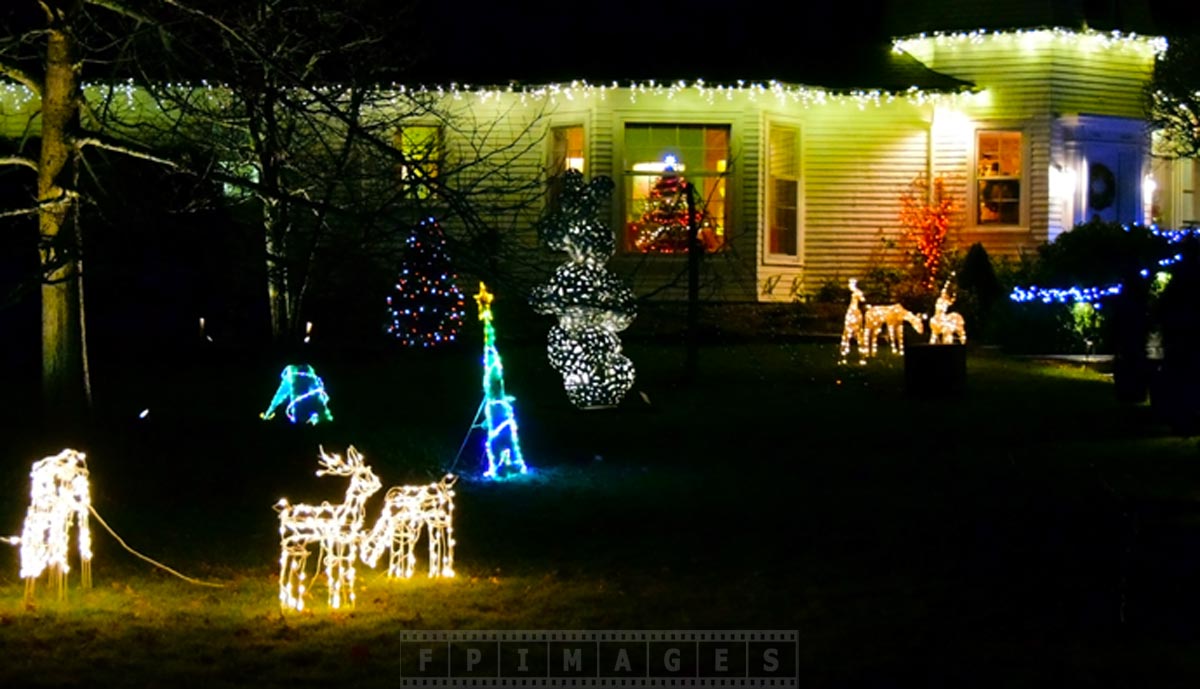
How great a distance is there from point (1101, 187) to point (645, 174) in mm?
7813

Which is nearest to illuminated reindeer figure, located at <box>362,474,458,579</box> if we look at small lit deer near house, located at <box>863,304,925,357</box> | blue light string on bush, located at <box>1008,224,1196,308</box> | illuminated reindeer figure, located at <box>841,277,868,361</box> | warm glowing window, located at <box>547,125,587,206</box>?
illuminated reindeer figure, located at <box>841,277,868,361</box>

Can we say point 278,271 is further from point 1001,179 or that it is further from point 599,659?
point 1001,179

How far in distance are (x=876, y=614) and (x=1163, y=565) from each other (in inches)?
87.2

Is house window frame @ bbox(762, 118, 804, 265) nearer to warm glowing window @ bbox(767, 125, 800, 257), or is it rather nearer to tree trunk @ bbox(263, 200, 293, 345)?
warm glowing window @ bbox(767, 125, 800, 257)

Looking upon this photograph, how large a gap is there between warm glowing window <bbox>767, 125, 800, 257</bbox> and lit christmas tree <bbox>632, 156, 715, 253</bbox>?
138 cm

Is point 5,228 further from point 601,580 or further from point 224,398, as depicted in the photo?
point 601,580

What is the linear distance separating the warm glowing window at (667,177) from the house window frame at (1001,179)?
13.8ft

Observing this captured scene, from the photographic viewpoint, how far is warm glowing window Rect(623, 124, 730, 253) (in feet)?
85.3

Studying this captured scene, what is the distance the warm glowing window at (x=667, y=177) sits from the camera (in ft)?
85.3

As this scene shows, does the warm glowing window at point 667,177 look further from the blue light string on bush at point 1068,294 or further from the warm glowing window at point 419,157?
the blue light string on bush at point 1068,294

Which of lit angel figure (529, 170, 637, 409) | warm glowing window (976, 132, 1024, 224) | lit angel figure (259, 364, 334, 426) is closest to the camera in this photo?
lit angel figure (259, 364, 334, 426)

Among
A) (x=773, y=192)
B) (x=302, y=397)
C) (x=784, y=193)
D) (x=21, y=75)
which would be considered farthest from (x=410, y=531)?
(x=784, y=193)

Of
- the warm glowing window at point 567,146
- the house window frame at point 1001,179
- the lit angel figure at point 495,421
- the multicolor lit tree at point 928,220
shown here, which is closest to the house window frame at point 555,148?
the warm glowing window at point 567,146

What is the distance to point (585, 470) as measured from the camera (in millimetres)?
14578
